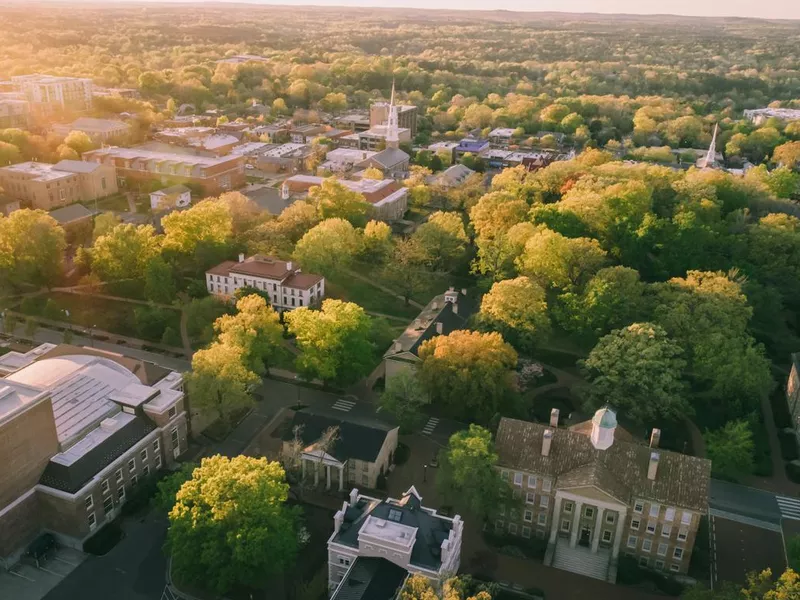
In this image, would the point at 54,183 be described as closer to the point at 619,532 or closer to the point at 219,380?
the point at 219,380

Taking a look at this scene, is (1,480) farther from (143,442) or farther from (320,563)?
(320,563)

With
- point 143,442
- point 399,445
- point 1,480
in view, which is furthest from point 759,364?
point 1,480

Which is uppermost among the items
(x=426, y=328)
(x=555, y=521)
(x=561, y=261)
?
(x=561, y=261)

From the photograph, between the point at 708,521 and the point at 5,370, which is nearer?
the point at 708,521

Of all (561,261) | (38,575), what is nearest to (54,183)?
(38,575)

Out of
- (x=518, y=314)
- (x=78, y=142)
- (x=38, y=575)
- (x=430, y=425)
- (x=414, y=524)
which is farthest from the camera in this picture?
(x=78, y=142)

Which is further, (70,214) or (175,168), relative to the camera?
(175,168)
